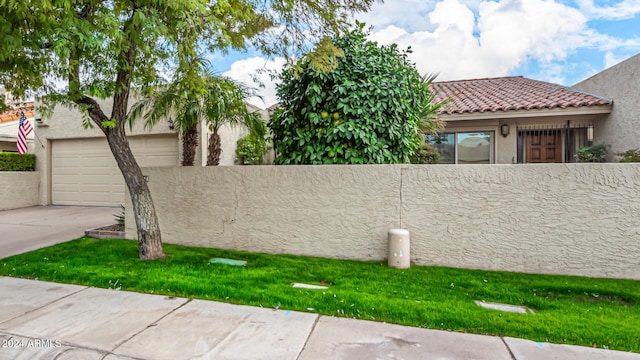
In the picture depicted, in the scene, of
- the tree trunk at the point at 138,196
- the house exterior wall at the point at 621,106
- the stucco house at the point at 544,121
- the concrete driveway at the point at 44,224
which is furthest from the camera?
the stucco house at the point at 544,121

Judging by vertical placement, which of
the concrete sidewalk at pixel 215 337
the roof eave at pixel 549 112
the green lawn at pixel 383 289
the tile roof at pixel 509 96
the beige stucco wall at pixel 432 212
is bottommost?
the concrete sidewalk at pixel 215 337

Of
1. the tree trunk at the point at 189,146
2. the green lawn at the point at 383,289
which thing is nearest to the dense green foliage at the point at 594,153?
the green lawn at the point at 383,289

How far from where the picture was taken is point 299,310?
358cm

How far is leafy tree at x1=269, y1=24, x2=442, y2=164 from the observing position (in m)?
5.45

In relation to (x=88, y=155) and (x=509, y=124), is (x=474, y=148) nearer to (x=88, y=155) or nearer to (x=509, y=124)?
(x=509, y=124)

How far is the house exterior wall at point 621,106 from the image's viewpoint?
312 inches

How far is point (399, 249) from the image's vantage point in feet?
16.4

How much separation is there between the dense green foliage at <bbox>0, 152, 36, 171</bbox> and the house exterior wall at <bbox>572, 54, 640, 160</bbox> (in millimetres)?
18712

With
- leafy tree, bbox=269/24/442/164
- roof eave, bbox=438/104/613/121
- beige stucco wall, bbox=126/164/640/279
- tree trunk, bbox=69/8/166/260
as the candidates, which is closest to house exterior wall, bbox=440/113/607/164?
roof eave, bbox=438/104/613/121

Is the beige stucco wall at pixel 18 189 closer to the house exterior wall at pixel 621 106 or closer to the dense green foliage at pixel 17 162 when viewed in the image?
the dense green foliage at pixel 17 162

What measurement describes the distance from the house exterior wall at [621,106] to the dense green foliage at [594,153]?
0.91 ft

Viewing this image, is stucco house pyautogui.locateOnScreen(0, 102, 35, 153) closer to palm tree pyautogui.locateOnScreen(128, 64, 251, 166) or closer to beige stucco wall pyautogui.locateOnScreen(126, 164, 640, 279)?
palm tree pyautogui.locateOnScreen(128, 64, 251, 166)

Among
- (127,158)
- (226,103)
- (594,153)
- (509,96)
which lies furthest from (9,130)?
(594,153)

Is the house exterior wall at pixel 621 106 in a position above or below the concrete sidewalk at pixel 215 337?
above
